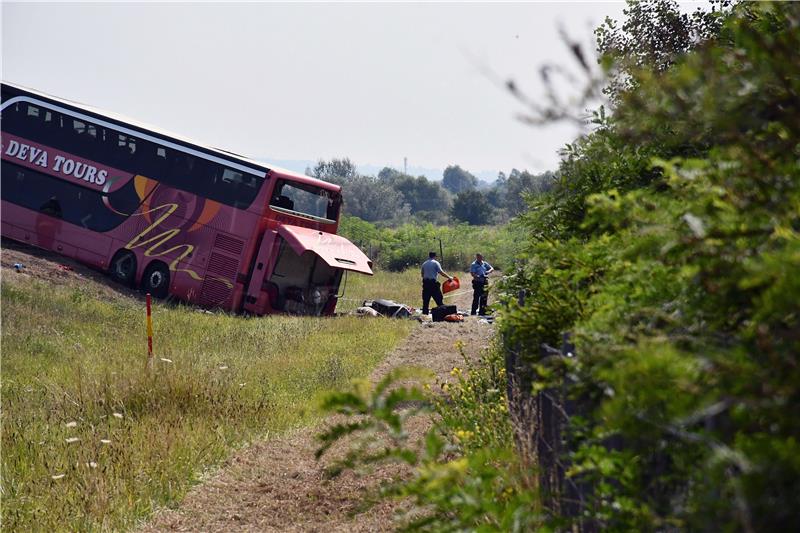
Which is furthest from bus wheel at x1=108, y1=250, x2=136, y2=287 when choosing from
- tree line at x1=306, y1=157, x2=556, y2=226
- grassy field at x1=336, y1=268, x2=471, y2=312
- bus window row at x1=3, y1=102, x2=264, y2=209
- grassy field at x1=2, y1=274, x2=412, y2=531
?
tree line at x1=306, y1=157, x2=556, y2=226

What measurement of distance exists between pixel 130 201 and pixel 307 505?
1820 centimetres

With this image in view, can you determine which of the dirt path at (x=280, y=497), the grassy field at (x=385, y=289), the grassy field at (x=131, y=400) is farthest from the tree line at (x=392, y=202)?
the dirt path at (x=280, y=497)

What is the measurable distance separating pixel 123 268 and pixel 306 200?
211 inches

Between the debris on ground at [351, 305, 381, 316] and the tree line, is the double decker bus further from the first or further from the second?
the tree line

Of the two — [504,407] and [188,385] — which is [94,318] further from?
[504,407]

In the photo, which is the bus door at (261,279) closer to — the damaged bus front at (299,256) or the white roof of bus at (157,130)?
the damaged bus front at (299,256)

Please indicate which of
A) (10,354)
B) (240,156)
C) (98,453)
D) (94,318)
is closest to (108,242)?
(240,156)

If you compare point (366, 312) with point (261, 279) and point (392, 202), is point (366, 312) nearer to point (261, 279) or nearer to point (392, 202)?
point (261, 279)

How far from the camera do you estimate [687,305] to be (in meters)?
2.93

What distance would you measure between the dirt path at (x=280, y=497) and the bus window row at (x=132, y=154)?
572 inches

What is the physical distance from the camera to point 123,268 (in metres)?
23.9

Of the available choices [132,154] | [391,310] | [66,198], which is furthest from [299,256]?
[66,198]

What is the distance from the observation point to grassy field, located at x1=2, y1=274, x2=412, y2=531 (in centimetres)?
724

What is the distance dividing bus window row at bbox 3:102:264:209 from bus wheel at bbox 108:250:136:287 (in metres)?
2.29
